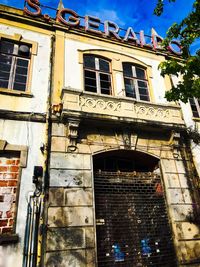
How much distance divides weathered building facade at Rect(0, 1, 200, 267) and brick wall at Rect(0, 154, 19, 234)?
8.7 inches

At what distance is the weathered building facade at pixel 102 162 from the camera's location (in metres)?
6.16

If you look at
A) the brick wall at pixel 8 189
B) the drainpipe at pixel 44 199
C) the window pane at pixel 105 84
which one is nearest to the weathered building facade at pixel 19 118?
the brick wall at pixel 8 189

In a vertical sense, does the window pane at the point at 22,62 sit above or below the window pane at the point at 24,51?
below

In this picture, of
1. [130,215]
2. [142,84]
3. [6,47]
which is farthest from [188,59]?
[6,47]

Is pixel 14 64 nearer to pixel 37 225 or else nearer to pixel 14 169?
pixel 14 169

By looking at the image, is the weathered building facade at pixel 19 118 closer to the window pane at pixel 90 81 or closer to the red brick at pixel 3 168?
the red brick at pixel 3 168

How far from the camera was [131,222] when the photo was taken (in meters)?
6.86

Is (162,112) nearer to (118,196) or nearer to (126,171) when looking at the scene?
(126,171)

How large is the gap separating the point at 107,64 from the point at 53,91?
315 cm

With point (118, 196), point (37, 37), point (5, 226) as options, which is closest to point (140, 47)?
point (37, 37)

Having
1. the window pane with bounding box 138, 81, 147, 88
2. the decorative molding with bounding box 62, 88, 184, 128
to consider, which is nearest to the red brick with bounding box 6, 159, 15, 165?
the decorative molding with bounding box 62, 88, 184, 128

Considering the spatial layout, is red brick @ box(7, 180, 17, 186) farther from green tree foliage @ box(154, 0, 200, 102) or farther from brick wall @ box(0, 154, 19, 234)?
green tree foliage @ box(154, 0, 200, 102)

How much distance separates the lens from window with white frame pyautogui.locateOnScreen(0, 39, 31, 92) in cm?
782

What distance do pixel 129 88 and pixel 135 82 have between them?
48 cm
